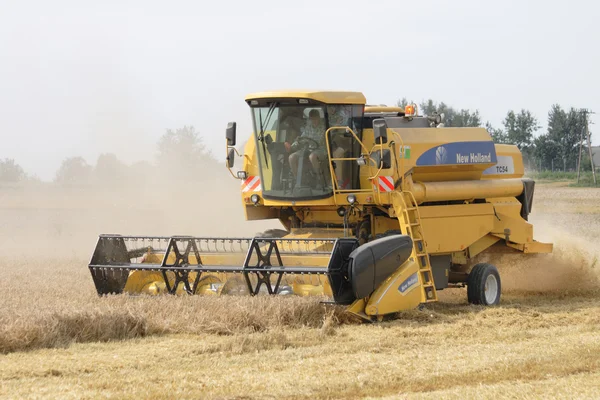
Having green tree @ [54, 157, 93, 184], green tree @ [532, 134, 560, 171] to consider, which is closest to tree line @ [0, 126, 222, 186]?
green tree @ [54, 157, 93, 184]

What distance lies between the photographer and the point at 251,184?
1106 cm

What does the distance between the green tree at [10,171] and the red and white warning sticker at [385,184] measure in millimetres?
32544

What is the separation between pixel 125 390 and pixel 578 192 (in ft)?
114

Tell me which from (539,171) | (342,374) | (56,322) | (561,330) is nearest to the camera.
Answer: (342,374)

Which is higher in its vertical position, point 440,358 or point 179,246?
point 179,246

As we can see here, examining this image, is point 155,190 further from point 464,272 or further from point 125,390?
point 125,390

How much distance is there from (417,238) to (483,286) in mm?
1136

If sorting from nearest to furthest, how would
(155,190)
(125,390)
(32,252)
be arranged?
1. (125,390)
2. (32,252)
3. (155,190)

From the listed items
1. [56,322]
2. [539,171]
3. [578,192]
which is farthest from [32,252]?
[539,171]

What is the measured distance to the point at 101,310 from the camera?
25.7ft

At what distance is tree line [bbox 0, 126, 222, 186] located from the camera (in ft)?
82.9

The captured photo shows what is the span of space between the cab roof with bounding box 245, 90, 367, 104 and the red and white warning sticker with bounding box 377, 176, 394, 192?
944mm

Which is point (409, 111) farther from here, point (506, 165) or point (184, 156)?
point (184, 156)

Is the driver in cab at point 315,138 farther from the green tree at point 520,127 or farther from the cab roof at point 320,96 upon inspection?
the green tree at point 520,127
